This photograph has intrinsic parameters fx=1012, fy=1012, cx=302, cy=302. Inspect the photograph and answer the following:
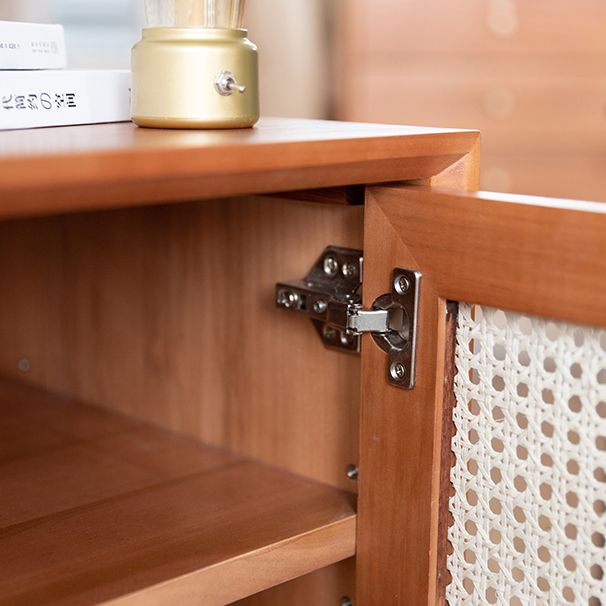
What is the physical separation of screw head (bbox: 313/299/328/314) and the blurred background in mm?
1374

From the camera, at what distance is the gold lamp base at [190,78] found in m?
0.54

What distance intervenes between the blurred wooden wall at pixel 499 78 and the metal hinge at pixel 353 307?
52.5 inches

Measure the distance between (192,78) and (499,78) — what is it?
1.45 meters

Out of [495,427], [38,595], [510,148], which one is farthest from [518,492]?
[510,148]

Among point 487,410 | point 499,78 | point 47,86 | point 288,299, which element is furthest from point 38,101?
point 499,78

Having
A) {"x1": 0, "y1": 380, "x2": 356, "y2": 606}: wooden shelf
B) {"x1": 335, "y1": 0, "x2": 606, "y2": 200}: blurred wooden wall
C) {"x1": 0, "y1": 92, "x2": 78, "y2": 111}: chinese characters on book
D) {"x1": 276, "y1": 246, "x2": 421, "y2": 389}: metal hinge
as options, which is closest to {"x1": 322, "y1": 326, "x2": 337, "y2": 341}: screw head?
{"x1": 276, "y1": 246, "x2": 421, "y2": 389}: metal hinge

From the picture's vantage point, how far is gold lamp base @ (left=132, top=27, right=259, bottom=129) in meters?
0.54

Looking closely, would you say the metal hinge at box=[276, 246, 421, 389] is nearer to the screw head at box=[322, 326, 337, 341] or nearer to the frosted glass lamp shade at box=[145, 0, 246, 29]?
the screw head at box=[322, 326, 337, 341]

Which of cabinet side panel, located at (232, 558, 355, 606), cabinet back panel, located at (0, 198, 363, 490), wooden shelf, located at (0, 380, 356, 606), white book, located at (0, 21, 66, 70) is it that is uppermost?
white book, located at (0, 21, 66, 70)

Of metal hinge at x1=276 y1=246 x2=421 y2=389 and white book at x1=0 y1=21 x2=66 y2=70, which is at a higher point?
white book at x1=0 y1=21 x2=66 y2=70

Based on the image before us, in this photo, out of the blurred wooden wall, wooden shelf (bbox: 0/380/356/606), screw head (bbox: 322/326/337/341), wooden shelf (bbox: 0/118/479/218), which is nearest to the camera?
wooden shelf (bbox: 0/118/479/218)

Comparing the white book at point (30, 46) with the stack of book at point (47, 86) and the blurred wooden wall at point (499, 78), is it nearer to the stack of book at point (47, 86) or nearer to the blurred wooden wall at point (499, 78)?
the stack of book at point (47, 86)

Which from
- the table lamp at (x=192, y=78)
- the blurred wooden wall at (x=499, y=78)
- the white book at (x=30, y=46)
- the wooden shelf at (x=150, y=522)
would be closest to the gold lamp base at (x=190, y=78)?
the table lamp at (x=192, y=78)

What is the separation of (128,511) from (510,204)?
1.02 feet
